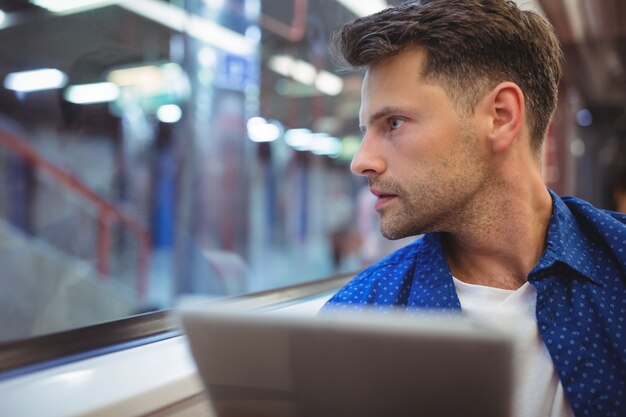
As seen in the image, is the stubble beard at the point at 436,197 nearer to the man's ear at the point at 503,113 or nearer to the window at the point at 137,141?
the man's ear at the point at 503,113

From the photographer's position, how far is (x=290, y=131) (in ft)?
21.5

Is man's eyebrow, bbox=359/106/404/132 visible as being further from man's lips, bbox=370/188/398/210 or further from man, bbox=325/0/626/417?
man's lips, bbox=370/188/398/210

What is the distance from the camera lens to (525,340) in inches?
43.4

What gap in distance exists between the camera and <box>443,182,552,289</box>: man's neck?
125 centimetres

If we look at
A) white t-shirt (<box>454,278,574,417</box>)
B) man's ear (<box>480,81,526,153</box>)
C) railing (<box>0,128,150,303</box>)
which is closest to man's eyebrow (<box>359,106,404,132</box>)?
man's ear (<box>480,81,526,153</box>)

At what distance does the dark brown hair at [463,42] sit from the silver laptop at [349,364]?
2.78 ft

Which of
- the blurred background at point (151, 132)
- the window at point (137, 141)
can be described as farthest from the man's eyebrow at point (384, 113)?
the window at point (137, 141)

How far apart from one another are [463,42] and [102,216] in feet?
10.9

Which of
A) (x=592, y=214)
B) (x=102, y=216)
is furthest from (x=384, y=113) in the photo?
(x=102, y=216)

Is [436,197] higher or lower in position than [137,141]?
lower

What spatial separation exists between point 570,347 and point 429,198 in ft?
1.42

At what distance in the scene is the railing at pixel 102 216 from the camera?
3.48 m

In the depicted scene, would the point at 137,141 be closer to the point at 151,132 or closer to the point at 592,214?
the point at 151,132

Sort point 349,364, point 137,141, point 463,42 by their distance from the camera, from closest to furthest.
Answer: point 349,364 < point 463,42 < point 137,141
